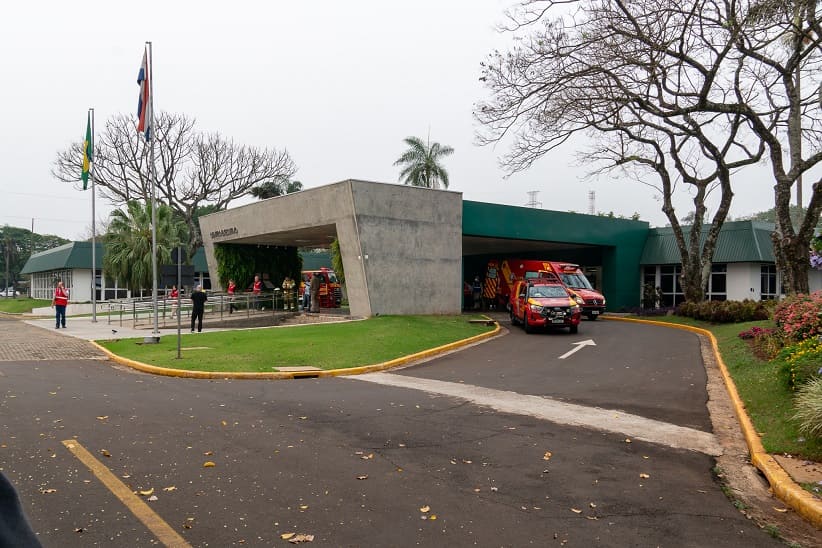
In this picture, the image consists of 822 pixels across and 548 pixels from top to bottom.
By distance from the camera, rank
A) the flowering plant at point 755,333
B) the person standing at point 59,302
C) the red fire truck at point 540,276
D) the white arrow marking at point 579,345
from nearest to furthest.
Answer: the flowering plant at point 755,333 < the white arrow marking at point 579,345 < the person standing at point 59,302 < the red fire truck at point 540,276

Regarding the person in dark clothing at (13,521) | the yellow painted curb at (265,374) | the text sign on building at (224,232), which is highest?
the text sign on building at (224,232)

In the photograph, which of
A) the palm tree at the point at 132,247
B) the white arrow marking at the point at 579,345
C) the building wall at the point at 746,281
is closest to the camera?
the white arrow marking at the point at 579,345

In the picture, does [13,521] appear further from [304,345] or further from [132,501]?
[304,345]

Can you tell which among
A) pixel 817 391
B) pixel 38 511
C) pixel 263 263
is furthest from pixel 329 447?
pixel 263 263

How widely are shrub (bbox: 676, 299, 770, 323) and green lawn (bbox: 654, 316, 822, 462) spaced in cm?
990

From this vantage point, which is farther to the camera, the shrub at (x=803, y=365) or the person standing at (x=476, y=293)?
the person standing at (x=476, y=293)

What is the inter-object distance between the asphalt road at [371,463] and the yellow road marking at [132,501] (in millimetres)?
39

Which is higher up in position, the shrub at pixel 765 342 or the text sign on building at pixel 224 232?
the text sign on building at pixel 224 232

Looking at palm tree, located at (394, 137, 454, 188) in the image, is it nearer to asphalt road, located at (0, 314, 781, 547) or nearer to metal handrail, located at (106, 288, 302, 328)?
metal handrail, located at (106, 288, 302, 328)

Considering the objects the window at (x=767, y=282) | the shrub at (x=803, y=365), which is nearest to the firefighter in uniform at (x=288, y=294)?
the window at (x=767, y=282)

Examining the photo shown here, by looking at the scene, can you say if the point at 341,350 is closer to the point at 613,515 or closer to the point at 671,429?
→ the point at 671,429

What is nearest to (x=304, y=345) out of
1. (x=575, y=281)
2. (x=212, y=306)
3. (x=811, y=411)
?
(x=811, y=411)

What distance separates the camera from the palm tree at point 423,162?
149 feet

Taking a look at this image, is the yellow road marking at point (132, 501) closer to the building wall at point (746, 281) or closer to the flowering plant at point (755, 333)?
the flowering plant at point (755, 333)
